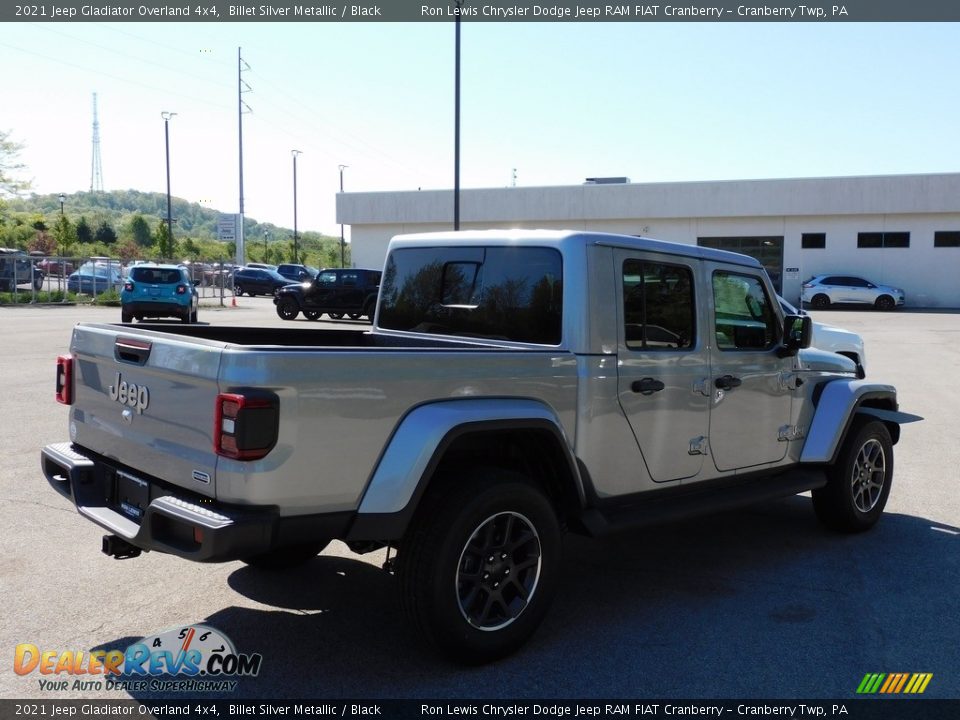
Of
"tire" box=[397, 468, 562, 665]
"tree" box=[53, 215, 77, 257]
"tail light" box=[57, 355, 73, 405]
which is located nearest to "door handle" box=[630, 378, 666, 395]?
"tire" box=[397, 468, 562, 665]

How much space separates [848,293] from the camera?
39688 mm

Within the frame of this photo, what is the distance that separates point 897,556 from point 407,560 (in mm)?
3500

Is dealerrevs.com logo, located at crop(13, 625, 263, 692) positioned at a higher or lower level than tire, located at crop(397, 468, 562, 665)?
lower

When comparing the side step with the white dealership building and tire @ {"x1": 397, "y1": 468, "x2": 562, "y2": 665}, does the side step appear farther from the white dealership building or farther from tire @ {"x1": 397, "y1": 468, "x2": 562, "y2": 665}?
the white dealership building

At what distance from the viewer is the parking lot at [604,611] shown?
370cm

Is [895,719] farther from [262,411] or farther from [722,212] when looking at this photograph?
[722,212]

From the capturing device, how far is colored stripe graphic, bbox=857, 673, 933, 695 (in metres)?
3.68

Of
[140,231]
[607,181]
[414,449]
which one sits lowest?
[414,449]

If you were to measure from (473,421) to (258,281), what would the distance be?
46800 millimetres

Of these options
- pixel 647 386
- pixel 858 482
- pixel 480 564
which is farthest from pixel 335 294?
pixel 480 564

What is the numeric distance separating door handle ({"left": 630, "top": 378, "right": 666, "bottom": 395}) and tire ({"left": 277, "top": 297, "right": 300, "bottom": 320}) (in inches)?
984

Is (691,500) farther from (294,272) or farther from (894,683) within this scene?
(294,272)

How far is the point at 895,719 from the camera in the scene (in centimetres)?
343

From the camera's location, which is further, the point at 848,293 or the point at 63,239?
the point at 63,239
